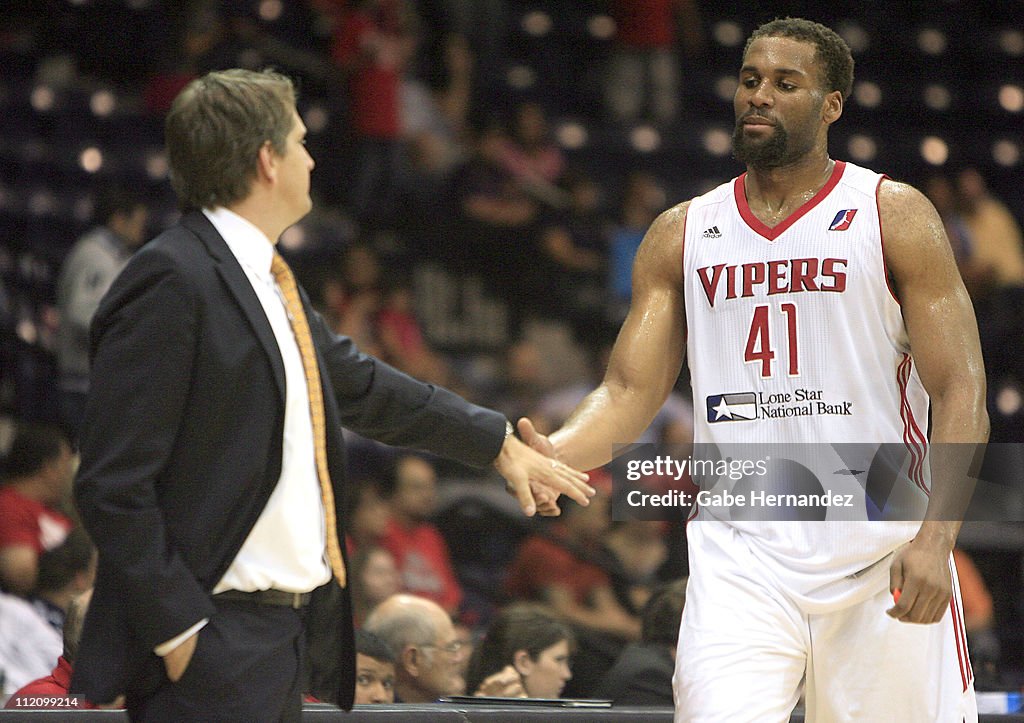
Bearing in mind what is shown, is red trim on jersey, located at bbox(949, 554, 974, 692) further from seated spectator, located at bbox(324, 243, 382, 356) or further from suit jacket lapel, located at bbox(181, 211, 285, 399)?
seated spectator, located at bbox(324, 243, 382, 356)

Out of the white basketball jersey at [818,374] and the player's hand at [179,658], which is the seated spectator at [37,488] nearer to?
the white basketball jersey at [818,374]

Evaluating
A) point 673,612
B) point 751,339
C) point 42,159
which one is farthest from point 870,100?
point 751,339

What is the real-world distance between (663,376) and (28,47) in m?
7.02

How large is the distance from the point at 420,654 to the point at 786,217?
6.34 ft

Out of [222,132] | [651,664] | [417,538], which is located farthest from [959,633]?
[417,538]

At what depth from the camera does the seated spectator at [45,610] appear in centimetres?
526

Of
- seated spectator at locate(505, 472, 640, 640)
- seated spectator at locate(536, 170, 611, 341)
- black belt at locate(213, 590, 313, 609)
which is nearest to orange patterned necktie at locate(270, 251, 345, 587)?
black belt at locate(213, 590, 313, 609)

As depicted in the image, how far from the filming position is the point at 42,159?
9.22 meters

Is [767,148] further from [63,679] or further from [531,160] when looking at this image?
[531,160]

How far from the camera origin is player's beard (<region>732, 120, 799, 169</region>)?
3906 mm

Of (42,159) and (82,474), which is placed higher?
(42,159)

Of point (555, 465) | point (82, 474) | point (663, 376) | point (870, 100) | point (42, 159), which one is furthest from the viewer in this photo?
point (870, 100)

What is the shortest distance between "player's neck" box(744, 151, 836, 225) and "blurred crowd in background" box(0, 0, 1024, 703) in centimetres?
305

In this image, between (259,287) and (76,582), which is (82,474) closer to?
(259,287)
